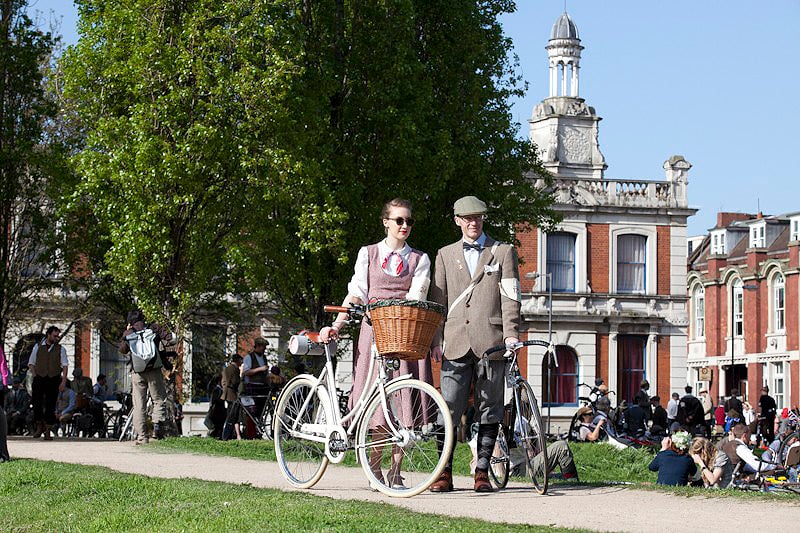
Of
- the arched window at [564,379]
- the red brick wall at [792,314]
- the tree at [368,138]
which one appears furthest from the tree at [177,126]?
the red brick wall at [792,314]

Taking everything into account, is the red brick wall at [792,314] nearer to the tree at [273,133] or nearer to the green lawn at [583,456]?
the tree at [273,133]

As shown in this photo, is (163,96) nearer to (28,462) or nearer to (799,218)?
(28,462)

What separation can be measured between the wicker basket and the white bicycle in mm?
213

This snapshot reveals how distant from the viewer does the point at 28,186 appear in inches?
1200

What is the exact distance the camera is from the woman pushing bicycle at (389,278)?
35.0ft

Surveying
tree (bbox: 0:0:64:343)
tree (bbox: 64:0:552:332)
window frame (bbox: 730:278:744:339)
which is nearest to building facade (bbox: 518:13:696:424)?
window frame (bbox: 730:278:744:339)

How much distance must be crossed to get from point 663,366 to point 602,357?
2.58 m

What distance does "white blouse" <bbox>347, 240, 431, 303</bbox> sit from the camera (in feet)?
35.2

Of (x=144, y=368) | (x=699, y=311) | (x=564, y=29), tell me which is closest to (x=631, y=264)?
(x=564, y=29)

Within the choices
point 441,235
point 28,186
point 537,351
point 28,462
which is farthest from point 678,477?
point 537,351

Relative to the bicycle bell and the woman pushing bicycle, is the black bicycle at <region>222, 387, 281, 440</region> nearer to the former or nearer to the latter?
the bicycle bell

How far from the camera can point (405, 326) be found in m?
9.88

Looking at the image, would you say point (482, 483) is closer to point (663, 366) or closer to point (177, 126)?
point (177, 126)

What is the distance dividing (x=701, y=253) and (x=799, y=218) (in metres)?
10.5
